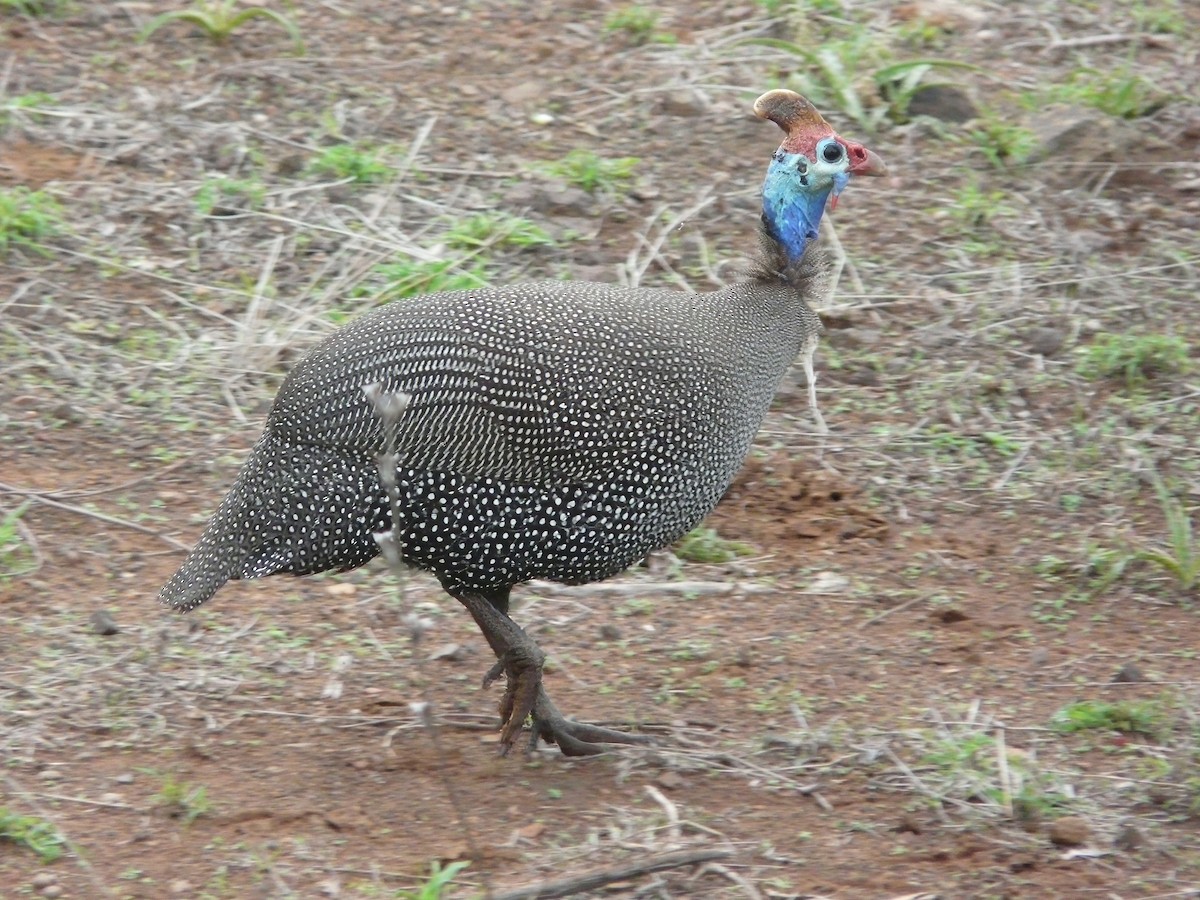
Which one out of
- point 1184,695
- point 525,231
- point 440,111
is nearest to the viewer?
point 1184,695

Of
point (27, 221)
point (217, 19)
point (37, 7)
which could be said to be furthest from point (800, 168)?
point (37, 7)

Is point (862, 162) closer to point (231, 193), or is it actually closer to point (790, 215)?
point (790, 215)

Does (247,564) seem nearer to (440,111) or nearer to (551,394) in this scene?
(551,394)

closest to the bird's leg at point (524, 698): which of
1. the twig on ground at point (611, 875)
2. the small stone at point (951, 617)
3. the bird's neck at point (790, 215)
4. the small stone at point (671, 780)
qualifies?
the small stone at point (671, 780)

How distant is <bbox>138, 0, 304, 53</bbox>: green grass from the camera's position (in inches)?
262

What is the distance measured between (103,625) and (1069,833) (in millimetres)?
2370

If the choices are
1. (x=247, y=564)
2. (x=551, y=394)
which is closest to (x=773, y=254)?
(x=551, y=394)

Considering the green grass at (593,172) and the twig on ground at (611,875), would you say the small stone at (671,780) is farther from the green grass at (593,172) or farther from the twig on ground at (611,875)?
the green grass at (593,172)

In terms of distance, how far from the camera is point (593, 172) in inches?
242

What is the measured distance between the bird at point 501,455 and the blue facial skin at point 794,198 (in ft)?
1.43

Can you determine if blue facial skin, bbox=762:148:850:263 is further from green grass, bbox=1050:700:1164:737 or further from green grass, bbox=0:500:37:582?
green grass, bbox=0:500:37:582

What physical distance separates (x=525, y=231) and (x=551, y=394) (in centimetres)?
222

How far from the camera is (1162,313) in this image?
5.75 m

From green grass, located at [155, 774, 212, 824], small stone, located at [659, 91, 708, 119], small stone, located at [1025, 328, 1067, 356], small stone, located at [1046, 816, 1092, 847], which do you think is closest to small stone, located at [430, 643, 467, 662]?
green grass, located at [155, 774, 212, 824]
